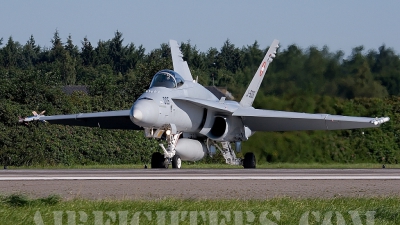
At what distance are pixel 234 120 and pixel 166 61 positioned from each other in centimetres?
1764

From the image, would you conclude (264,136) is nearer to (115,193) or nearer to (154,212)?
(115,193)

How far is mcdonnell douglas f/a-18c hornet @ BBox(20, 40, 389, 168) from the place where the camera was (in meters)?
19.2

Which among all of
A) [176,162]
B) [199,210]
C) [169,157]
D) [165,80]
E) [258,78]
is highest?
[258,78]

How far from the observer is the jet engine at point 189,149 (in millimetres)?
19594

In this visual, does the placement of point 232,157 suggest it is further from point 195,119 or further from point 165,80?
point 165,80

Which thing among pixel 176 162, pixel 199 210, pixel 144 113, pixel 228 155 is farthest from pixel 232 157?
pixel 199 210

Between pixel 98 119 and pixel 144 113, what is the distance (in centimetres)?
475

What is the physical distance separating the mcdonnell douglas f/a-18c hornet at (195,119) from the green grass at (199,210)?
32.6ft

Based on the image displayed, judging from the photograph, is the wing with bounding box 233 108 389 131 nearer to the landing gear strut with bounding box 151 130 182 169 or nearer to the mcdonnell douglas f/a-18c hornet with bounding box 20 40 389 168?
the mcdonnell douglas f/a-18c hornet with bounding box 20 40 389 168

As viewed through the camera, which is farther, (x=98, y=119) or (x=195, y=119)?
(x=98, y=119)

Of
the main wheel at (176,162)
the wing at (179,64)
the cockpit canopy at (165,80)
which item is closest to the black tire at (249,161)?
the wing at (179,64)

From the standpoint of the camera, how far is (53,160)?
2664 cm

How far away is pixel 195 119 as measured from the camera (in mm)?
21172

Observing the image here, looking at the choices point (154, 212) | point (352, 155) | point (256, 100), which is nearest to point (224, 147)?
point (256, 100)
